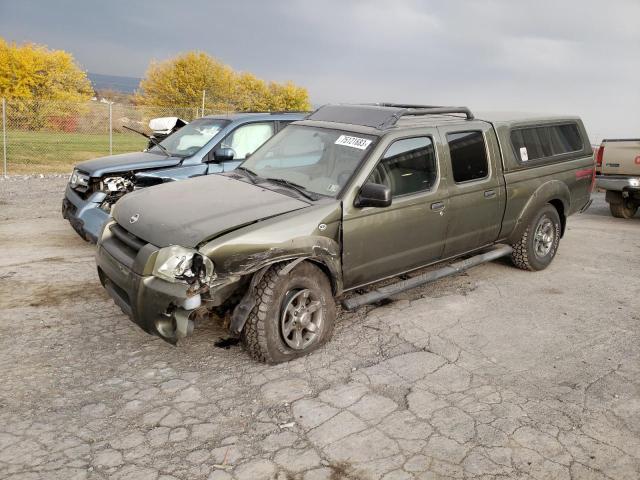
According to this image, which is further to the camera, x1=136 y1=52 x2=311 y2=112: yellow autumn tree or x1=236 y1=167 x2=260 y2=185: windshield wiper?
x1=136 y1=52 x2=311 y2=112: yellow autumn tree

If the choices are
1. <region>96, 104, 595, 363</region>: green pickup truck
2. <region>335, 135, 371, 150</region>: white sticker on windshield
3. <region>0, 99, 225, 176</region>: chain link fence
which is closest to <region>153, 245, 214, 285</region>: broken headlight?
<region>96, 104, 595, 363</region>: green pickup truck

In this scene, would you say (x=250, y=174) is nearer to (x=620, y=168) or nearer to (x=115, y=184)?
(x=115, y=184)

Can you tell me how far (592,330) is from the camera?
494 cm

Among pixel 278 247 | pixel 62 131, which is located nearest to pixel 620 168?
pixel 278 247

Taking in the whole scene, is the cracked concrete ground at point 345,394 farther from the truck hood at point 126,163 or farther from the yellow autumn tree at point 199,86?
the yellow autumn tree at point 199,86

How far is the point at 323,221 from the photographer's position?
13.6 ft

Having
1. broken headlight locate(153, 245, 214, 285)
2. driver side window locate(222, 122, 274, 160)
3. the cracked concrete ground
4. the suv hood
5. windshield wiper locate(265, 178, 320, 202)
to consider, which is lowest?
the cracked concrete ground

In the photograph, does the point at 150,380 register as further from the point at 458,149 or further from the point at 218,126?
the point at 218,126

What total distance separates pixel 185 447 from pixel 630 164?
359 inches

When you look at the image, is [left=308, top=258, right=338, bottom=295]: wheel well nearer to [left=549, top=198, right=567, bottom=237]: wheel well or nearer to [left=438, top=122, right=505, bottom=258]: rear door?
[left=438, top=122, right=505, bottom=258]: rear door

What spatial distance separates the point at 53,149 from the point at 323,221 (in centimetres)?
1775

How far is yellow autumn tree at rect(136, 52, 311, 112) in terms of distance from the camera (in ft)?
96.7

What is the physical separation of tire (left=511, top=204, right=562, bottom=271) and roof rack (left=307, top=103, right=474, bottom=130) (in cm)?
155

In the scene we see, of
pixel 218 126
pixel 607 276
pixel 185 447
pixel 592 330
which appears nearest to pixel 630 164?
pixel 607 276
